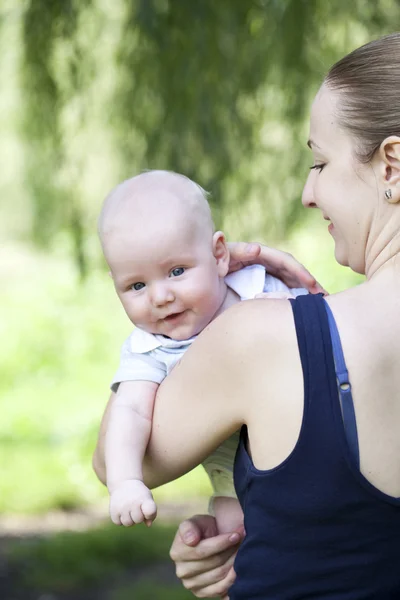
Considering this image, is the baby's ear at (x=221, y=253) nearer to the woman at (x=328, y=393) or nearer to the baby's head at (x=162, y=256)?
the baby's head at (x=162, y=256)

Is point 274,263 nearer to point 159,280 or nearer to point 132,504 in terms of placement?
point 159,280

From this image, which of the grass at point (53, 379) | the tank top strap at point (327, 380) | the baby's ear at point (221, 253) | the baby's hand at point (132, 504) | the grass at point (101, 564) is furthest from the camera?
the grass at point (53, 379)

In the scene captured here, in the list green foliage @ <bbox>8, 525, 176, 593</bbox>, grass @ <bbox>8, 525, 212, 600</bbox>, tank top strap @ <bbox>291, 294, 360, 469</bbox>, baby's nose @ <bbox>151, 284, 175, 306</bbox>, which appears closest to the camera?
tank top strap @ <bbox>291, 294, 360, 469</bbox>

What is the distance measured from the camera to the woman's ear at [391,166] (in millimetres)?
1440

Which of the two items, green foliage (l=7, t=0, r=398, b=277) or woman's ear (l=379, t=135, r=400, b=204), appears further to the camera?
green foliage (l=7, t=0, r=398, b=277)

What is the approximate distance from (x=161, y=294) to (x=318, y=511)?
0.44 meters

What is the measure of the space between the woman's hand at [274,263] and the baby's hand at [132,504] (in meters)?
0.47

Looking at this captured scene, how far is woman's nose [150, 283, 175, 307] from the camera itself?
1.64 metres

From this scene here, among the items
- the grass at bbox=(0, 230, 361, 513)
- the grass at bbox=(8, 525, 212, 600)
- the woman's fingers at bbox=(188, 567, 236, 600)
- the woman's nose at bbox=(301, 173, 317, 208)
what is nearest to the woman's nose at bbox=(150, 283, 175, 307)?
the woman's nose at bbox=(301, 173, 317, 208)

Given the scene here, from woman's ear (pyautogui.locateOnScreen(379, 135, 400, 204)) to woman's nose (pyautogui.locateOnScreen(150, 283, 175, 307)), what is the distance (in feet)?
1.27

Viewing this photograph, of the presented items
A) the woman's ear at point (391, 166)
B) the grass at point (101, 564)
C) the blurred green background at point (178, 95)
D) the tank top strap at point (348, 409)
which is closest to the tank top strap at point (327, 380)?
the tank top strap at point (348, 409)

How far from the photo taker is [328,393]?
136 centimetres

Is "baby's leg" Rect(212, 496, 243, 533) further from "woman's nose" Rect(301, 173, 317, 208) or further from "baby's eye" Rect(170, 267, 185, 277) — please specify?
"woman's nose" Rect(301, 173, 317, 208)

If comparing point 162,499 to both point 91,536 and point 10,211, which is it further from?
point 10,211
